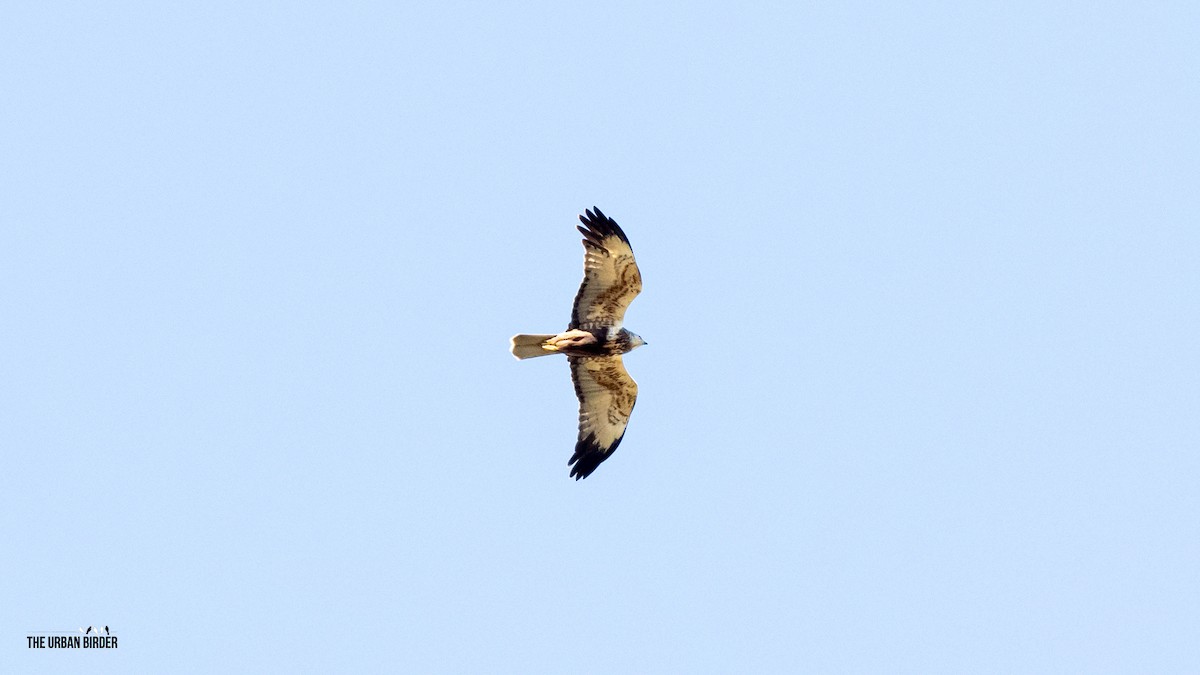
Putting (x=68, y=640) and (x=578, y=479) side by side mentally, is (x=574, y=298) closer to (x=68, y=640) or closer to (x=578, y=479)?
(x=578, y=479)

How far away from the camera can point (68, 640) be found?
2509 cm

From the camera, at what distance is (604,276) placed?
23.4m

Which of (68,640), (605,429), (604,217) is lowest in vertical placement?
(68,640)

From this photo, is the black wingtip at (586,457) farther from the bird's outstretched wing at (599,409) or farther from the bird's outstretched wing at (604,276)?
the bird's outstretched wing at (604,276)

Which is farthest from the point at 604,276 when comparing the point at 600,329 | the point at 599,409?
the point at 599,409

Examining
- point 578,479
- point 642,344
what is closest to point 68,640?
point 578,479

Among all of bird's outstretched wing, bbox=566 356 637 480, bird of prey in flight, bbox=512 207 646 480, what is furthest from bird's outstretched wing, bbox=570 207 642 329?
bird's outstretched wing, bbox=566 356 637 480

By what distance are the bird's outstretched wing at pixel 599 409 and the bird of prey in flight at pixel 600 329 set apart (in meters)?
0.02

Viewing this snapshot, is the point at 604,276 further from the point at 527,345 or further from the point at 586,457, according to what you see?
the point at 586,457

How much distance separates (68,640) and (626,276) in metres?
10.6

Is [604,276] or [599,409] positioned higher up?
[604,276]

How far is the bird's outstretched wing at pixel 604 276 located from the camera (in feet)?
75.8

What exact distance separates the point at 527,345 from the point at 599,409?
7.25ft

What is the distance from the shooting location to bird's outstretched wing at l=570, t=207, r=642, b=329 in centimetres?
2309
